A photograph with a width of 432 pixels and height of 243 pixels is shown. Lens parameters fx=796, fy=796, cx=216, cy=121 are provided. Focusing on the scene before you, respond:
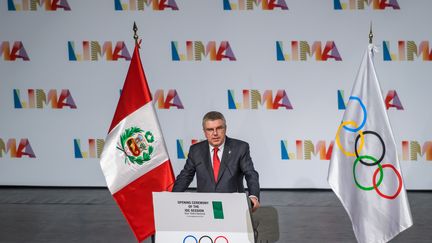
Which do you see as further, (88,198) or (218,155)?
(88,198)

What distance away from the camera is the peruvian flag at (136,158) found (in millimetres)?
6371

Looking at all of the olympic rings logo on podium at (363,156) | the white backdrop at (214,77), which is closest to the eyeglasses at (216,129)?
the olympic rings logo on podium at (363,156)

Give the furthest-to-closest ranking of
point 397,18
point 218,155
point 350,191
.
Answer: point 397,18 → point 350,191 → point 218,155

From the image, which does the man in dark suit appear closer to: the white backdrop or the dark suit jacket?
the dark suit jacket

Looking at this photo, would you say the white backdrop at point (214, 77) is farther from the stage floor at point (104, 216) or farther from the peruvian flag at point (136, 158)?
the peruvian flag at point (136, 158)

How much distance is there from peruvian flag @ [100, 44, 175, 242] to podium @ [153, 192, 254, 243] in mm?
1631

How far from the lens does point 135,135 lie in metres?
6.45

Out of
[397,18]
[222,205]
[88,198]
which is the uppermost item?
[397,18]

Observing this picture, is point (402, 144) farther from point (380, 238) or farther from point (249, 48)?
point (380, 238)

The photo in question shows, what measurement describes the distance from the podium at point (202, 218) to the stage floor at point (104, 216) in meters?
2.32

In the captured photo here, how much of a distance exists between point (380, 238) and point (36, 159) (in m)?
5.06

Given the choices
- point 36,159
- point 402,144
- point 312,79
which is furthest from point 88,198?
point 402,144

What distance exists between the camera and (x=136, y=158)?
21.0ft

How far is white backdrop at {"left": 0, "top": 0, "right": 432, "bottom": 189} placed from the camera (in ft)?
29.5
